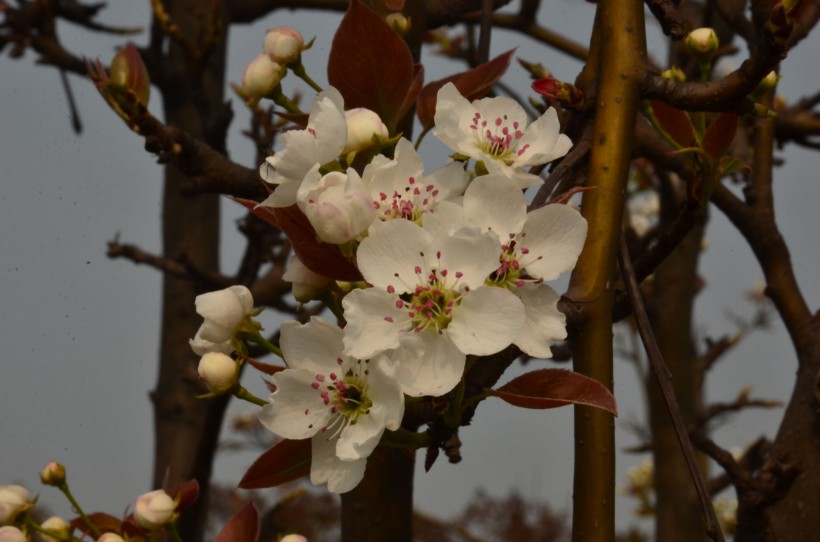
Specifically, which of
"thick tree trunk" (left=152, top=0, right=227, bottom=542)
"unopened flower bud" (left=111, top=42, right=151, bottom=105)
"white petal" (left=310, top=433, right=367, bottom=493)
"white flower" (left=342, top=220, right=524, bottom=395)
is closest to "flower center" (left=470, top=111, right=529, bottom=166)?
"white flower" (left=342, top=220, right=524, bottom=395)

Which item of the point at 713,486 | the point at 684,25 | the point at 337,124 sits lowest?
the point at 713,486

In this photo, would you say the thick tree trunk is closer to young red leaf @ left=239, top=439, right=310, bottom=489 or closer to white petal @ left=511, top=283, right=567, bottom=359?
young red leaf @ left=239, top=439, right=310, bottom=489

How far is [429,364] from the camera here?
0.51 m

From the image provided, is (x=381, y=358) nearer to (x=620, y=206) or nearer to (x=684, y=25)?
(x=620, y=206)

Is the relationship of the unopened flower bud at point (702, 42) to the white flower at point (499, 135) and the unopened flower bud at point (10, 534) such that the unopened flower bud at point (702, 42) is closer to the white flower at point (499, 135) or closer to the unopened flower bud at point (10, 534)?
the white flower at point (499, 135)

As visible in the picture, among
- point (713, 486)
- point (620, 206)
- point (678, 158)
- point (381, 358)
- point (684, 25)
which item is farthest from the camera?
point (713, 486)

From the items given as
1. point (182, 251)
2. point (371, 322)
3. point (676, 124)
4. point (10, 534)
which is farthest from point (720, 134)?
point (182, 251)

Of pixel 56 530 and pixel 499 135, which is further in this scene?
pixel 56 530

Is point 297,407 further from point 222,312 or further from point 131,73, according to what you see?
point 131,73

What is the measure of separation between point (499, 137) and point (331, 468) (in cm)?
23

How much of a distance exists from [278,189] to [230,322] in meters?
0.10

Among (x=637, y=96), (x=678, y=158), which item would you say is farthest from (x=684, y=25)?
(x=678, y=158)

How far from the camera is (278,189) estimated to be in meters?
0.55

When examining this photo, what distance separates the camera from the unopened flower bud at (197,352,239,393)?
57cm
